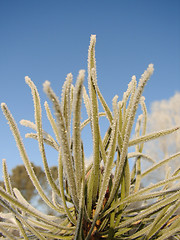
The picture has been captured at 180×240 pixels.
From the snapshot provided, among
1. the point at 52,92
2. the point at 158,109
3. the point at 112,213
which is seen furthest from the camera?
the point at 158,109

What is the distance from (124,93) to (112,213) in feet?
0.57

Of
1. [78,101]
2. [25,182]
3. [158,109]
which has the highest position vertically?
[158,109]

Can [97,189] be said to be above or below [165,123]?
below

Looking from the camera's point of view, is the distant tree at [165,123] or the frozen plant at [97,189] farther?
the distant tree at [165,123]

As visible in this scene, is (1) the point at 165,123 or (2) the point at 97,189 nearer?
(2) the point at 97,189

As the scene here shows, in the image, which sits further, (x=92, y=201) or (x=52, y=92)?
(x=92, y=201)

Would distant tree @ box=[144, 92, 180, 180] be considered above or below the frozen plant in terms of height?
above

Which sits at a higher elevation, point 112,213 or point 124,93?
point 124,93

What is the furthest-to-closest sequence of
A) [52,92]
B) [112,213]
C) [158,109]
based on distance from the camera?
[158,109], [112,213], [52,92]

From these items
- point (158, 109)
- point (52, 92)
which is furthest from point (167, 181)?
point (158, 109)

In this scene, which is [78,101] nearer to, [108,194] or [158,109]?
[108,194]

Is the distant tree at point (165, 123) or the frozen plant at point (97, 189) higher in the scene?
the distant tree at point (165, 123)

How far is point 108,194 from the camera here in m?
0.31

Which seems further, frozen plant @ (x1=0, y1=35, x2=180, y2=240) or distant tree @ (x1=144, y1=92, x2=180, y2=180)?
distant tree @ (x1=144, y1=92, x2=180, y2=180)
